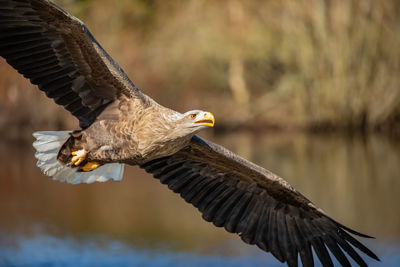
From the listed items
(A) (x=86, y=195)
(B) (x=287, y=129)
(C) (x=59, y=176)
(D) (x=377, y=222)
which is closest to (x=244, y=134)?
(B) (x=287, y=129)

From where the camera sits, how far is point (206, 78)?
21.3m

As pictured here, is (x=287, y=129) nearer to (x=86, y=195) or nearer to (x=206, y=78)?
(x=206, y=78)

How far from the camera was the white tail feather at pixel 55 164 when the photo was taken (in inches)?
235

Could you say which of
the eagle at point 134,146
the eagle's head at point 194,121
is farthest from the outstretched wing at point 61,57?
the eagle's head at point 194,121

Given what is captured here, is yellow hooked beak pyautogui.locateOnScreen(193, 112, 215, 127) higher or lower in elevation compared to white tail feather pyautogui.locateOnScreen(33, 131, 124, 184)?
higher

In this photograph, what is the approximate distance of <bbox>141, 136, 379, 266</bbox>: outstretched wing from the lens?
20.6ft

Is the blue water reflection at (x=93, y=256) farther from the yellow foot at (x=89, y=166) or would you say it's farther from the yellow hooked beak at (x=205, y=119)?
the yellow hooked beak at (x=205, y=119)

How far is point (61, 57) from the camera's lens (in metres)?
5.68

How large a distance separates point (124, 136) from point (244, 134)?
14127 millimetres

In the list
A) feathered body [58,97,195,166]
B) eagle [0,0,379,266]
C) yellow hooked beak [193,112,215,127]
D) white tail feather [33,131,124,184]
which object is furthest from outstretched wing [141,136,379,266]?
yellow hooked beak [193,112,215,127]

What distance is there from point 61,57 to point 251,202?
239 centimetres

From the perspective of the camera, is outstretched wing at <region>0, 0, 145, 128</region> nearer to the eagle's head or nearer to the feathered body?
the feathered body

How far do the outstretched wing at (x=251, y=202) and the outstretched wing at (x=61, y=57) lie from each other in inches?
38.9

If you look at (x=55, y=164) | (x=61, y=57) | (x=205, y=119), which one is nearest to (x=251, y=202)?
(x=205, y=119)
